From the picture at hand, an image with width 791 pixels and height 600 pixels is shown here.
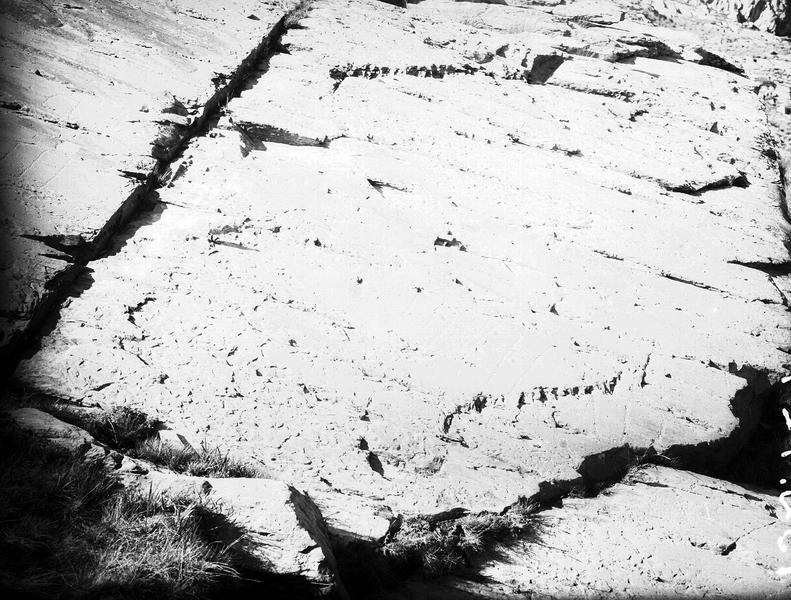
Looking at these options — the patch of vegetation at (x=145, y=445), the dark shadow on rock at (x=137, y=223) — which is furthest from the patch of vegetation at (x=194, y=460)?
the dark shadow on rock at (x=137, y=223)

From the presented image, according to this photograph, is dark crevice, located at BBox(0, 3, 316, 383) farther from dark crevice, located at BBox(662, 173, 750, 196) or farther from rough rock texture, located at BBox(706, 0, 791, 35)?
rough rock texture, located at BBox(706, 0, 791, 35)

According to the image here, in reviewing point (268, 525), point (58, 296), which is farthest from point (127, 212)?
point (268, 525)

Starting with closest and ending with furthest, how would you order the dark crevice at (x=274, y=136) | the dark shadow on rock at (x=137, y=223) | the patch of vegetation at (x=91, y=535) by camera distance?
the patch of vegetation at (x=91, y=535) → the dark shadow on rock at (x=137, y=223) → the dark crevice at (x=274, y=136)

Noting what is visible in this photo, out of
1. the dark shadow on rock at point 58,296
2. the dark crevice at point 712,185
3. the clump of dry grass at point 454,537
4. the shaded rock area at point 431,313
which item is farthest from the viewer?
the dark crevice at point 712,185

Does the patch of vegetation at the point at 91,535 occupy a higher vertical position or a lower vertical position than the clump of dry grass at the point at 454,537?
higher

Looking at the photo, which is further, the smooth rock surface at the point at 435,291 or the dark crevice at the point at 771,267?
the dark crevice at the point at 771,267

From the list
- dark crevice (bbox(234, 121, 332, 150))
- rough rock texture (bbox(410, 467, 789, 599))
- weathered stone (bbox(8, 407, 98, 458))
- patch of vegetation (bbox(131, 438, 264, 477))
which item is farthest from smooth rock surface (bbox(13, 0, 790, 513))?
weathered stone (bbox(8, 407, 98, 458))

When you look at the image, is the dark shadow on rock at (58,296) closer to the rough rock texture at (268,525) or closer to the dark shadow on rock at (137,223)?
the dark shadow on rock at (137,223)
